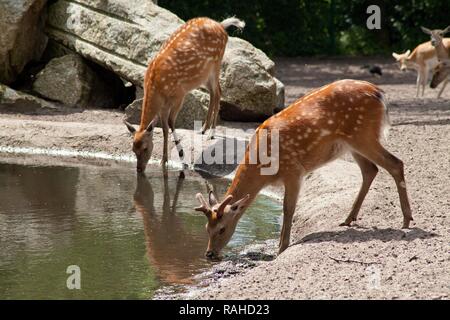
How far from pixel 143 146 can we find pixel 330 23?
11583 millimetres

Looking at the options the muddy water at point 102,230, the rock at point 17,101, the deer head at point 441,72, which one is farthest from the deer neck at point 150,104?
the deer head at point 441,72

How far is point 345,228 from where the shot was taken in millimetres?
6555

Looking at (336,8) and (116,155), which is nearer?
(116,155)

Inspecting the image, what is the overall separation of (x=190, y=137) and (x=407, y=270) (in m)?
5.15

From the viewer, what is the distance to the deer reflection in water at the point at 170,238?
6258 millimetres

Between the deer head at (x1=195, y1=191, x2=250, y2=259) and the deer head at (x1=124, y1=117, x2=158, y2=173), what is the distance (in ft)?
9.91

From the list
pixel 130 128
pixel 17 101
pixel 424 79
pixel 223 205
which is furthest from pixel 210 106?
pixel 424 79

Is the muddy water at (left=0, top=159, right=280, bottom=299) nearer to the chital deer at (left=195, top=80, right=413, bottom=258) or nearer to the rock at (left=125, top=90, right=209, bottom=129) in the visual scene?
the chital deer at (left=195, top=80, right=413, bottom=258)

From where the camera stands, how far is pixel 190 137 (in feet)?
33.6

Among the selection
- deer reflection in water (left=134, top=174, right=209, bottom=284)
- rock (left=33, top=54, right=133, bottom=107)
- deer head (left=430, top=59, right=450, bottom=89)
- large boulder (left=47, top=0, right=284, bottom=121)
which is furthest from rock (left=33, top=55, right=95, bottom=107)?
deer head (left=430, top=59, right=450, bottom=89)

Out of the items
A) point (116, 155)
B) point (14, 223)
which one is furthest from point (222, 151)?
point (14, 223)

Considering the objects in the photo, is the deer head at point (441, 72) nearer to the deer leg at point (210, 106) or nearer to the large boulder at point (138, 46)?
the large boulder at point (138, 46)
